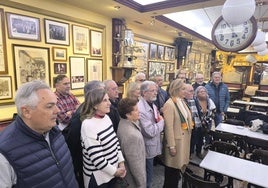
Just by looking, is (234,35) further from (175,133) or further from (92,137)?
(92,137)

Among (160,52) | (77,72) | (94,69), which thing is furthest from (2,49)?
(160,52)

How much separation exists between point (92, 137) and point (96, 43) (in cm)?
254

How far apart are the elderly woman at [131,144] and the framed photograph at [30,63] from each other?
161 cm

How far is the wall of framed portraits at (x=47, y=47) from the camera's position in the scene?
2264 mm

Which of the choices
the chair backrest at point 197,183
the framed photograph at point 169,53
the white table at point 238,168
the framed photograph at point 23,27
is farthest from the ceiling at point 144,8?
the chair backrest at point 197,183

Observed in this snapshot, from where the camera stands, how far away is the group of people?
896 millimetres

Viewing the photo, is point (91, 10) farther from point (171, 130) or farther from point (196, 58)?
point (196, 58)

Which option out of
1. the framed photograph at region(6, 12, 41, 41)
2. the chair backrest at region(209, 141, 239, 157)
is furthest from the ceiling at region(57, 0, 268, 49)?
the chair backrest at region(209, 141, 239, 157)

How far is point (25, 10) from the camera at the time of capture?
7.79 ft

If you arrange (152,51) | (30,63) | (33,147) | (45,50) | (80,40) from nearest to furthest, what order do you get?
Result: (33,147) → (30,63) → (45,50) → (80,40) → (152,51)

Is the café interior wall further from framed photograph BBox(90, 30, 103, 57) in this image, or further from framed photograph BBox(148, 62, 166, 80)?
framed photograph BBox(148, 62, 166, 80)

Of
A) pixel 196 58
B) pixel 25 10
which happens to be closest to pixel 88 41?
pixel 25 10

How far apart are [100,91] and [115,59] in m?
2.46

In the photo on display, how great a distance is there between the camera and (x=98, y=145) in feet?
A: 4.28
